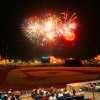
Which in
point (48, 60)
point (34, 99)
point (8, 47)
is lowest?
point (34, 99)

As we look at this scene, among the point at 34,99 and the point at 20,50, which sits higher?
the point at 20,50

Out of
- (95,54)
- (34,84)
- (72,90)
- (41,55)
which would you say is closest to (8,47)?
(41,55)

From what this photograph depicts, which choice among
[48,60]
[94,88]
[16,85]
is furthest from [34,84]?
[48,60]

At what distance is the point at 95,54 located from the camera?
95250mm

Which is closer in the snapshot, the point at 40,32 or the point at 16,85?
the point at 16,85

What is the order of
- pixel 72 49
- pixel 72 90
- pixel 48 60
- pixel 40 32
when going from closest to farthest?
pixel 72 90 < pixel 40 32 < pixel 48 60 < pixel 72 49

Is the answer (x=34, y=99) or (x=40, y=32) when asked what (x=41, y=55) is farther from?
(x=34, y=99)

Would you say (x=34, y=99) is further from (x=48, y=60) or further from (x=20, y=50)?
(x=20, y=50)

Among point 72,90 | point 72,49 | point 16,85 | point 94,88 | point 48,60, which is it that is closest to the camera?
point 94,88

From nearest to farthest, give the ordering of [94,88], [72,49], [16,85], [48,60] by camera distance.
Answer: [94,88] → [16,85] → [48,60] → [72,49]

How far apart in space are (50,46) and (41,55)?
5525 millimetres

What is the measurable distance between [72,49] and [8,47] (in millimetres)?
25225

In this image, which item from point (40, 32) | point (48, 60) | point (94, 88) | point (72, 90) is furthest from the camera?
point (48, 60)

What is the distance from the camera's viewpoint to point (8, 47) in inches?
3703
